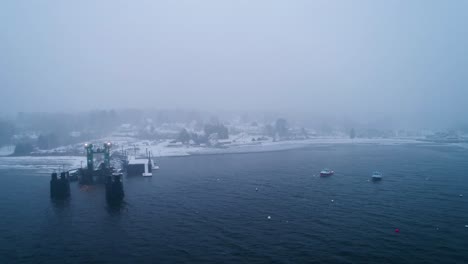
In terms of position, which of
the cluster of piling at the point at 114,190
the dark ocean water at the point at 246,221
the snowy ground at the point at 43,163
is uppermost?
the snowy ground at the point at 43,163

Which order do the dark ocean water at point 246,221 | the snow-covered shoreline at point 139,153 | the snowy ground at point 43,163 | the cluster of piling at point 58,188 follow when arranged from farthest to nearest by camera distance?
the snow-covered shoreline at point 139,153 → the snowy ground at point 43,163 → the cluster of piling at point 58,188 → the dark ocean water at point 246,221

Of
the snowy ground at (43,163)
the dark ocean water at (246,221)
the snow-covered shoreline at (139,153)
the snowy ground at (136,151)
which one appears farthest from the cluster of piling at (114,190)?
the snow-covered shoreline at (139,153)

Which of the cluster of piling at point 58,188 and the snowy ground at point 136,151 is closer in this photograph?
the cluster of piling at point 58,188

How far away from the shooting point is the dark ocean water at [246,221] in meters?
14.6

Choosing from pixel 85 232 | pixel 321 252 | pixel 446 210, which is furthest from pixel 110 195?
pixel 446 210

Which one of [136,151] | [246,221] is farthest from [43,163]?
[246,221]

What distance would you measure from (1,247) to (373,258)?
56.7 ft

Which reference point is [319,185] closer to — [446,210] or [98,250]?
[446,210]

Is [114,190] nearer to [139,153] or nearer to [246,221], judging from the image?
[246,221]

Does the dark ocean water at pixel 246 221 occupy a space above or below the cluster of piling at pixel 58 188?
below

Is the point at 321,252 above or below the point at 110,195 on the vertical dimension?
below

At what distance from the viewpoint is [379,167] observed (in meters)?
36.7

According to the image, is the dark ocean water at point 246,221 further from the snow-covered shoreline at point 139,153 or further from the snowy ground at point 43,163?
the snow-covered shoreline at point 139,153

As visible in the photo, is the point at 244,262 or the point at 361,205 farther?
the point at 361,205
